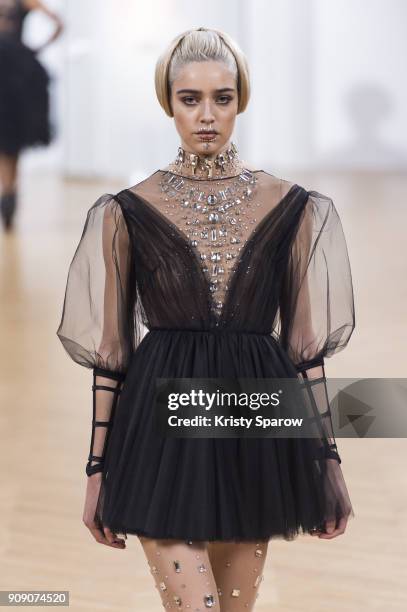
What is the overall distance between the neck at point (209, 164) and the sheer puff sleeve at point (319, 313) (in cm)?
16

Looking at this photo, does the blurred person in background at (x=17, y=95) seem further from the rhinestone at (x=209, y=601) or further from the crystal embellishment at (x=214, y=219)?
the rhinestone at (x=209, y=601)

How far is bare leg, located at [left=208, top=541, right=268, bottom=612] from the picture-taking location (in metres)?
2.46

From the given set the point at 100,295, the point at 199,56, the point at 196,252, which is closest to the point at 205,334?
the point at 196,252

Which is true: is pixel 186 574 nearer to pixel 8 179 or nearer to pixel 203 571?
pixel 203 571

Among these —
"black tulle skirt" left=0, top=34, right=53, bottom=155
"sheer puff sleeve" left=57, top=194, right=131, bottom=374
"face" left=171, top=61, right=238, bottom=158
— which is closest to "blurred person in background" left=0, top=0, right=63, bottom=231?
"black tulle skirt" left=0, top=34, right=53, bottom=155

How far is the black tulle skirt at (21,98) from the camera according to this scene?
10266mm

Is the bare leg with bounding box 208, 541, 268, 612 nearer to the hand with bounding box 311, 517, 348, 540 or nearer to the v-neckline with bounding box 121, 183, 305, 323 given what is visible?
the hand with bounding box 311, 517, 348, 540

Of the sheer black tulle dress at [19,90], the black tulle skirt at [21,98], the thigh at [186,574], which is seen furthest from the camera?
the black tulle skirt at [21,98]

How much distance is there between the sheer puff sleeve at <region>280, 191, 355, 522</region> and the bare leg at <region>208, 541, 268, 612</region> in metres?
0.15

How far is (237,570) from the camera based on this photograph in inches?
97.2

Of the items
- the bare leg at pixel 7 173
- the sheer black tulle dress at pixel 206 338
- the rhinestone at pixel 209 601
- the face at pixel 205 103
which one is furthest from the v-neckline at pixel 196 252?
the bare leg at pixel 7 173

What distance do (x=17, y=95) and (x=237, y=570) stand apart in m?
8.28

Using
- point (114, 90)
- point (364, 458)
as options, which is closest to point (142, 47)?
point (114, 90)

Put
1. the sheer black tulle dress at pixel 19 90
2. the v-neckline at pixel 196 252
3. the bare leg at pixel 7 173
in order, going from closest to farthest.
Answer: the v-neckline at pixel 196 252, the sheer black tulle dress at pixel 19 90, the bare leg at pixel 7 173
